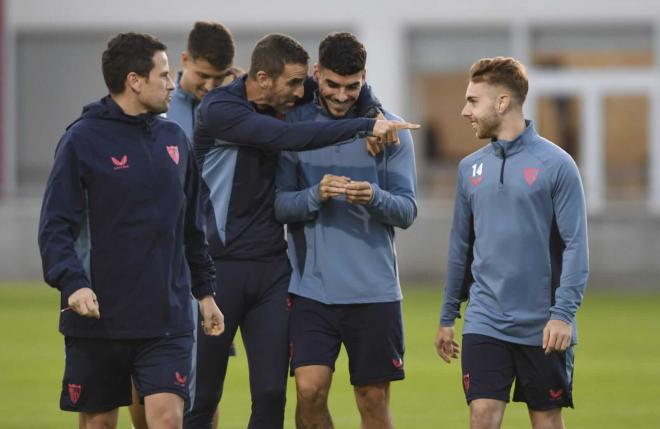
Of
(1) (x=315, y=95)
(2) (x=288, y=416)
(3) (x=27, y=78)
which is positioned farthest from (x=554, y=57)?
(1) (x=315, y=95)

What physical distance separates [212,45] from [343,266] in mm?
1614

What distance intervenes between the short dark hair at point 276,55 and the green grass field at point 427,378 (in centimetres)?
350

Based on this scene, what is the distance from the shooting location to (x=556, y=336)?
23.4 ft

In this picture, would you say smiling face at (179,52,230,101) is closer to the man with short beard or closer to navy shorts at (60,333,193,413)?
the man with short beard

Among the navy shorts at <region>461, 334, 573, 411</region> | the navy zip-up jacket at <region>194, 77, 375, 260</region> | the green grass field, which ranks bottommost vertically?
the green grass field

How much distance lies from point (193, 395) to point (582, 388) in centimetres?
561

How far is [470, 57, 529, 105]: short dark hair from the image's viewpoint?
7.54 m

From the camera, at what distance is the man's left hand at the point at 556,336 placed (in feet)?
23.4

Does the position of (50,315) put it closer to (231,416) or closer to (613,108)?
(231,416)

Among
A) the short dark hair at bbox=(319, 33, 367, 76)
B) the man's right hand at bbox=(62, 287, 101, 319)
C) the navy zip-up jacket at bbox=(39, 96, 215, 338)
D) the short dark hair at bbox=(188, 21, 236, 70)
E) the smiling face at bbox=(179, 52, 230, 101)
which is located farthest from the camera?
the smiling face at bbox=(179, 52, 230, 101)

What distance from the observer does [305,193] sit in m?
7.93

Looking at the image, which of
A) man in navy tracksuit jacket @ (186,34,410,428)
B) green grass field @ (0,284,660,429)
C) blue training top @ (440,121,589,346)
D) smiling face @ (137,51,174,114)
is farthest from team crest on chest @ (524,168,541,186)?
green grass field @ (0,284,660,429)

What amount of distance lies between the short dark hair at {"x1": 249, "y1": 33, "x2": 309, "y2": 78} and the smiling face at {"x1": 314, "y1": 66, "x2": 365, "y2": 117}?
0.45ft

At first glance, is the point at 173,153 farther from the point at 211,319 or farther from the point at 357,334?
the point at 357,334
